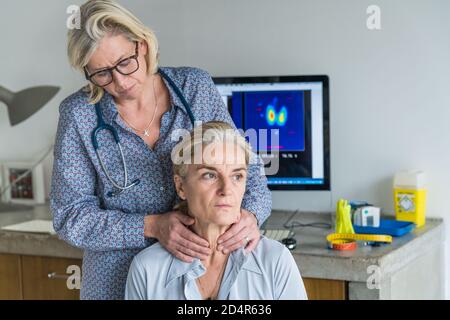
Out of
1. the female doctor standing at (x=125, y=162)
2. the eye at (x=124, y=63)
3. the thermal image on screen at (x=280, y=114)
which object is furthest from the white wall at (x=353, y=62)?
the eye at (x=124, y=63)

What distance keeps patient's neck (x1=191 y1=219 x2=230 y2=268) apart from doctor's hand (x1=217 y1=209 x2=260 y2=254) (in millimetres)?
16

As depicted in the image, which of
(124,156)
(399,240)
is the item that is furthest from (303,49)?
(124,156)

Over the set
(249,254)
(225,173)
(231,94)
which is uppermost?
(231,94)

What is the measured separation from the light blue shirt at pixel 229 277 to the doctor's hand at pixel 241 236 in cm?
2

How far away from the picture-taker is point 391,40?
9.04 ft

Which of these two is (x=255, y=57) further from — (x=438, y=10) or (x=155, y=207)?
(x=155, y=207)

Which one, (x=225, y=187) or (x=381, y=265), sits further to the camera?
(x=381, y=265)

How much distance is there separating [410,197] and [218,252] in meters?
1.03

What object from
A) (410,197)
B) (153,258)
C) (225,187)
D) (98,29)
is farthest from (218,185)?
(410,197)

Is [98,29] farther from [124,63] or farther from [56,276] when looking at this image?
[56,276]

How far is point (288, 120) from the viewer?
8.96 feet

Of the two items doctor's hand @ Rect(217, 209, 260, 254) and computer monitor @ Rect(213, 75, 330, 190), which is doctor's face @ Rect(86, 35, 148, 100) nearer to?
doctor's hand @ Rect(217, 209, 260, 254)

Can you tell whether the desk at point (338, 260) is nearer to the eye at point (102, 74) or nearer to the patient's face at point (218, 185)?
A: the patient's face at point (218, 185)

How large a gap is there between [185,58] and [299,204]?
0.72 m
